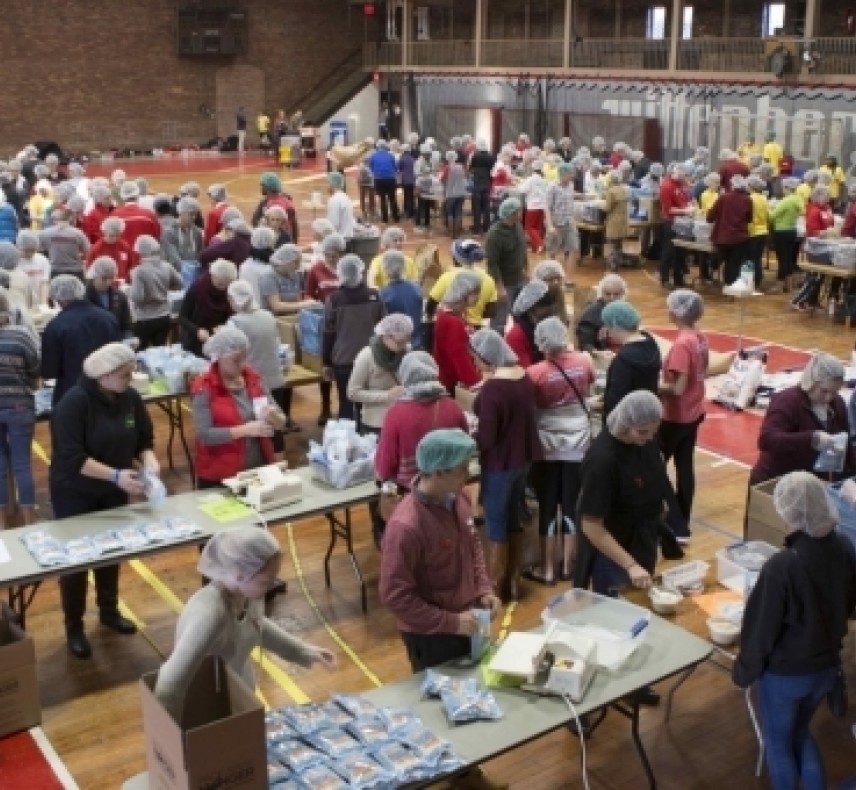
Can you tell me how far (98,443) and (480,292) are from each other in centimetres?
353

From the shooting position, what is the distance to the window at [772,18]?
24642mm

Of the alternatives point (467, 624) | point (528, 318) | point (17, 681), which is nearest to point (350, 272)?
point (528, 318)

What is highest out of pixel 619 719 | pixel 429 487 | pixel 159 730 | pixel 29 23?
pixel 29 23

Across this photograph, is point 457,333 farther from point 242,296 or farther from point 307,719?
point 307,719

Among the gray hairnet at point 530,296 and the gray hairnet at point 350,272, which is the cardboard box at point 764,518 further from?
the gray hairnet at point 350,272

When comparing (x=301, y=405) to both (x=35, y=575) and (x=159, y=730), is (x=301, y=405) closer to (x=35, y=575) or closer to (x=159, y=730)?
(x=35, y=575)

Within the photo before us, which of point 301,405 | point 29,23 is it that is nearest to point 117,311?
point 301,405

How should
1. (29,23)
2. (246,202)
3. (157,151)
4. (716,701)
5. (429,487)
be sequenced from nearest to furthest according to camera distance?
(429,487), (716,701), (246,202), (29,23), (157,151)

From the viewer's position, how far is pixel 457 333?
22.4 feet

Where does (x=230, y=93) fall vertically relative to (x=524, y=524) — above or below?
above

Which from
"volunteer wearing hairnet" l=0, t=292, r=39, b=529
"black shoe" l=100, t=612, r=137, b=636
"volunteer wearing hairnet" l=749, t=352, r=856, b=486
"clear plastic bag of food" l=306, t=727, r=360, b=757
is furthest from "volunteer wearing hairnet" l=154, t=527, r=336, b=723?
"volunteer wearing hairnet" l=0, t=292, r=39, b=529

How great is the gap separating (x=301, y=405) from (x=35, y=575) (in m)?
5.03

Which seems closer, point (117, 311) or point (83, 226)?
point (117, 311)

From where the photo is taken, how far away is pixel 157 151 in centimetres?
3188
